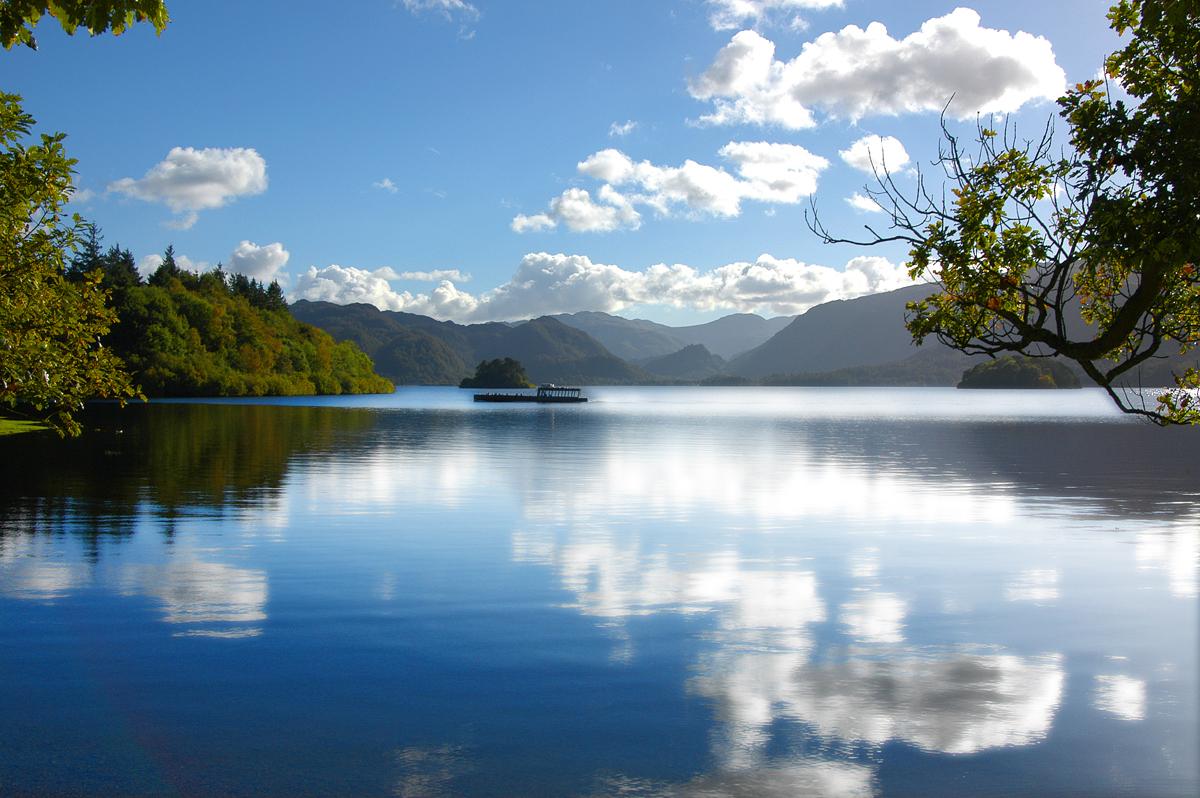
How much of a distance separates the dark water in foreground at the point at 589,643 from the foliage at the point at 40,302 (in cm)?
422

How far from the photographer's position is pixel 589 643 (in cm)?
1579

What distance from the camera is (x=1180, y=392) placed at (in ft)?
50.7

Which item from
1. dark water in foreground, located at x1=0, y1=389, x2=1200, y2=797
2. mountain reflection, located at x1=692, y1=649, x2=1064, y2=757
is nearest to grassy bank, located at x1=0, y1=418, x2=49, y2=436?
dark water in foreground, located at x1=0, y1=389, x2=1200, y2=797

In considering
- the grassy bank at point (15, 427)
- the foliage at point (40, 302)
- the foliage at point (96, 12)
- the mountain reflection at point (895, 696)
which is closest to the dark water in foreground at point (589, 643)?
the mountain reflection at point (895, 696)

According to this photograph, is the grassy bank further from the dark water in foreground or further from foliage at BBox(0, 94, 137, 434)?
foliage at BBox(0, 94, 137, 434)

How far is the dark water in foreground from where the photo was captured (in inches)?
416

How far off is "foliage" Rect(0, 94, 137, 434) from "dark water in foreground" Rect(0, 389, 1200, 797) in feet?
13.8

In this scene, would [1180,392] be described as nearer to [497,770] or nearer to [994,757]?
[994,757]

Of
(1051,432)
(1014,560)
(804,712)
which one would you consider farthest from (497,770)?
(1051,432)

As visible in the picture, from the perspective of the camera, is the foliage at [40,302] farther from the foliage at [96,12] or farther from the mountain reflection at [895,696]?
the mountain reflection at [895,696]

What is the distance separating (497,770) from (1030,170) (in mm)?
11133

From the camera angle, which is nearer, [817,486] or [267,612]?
[267,612]

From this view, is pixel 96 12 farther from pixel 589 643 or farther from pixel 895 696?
pixel 895 696

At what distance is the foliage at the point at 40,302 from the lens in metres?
20.6
